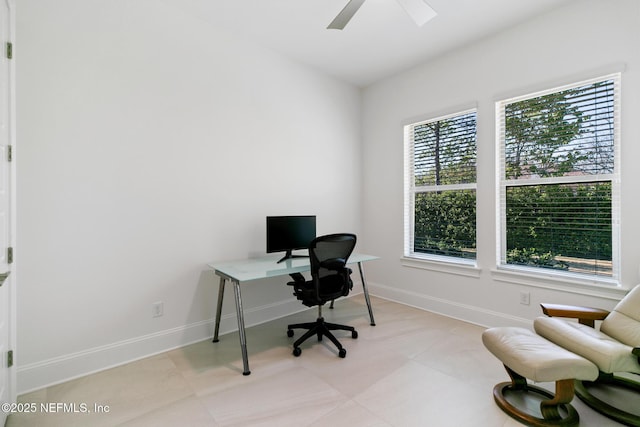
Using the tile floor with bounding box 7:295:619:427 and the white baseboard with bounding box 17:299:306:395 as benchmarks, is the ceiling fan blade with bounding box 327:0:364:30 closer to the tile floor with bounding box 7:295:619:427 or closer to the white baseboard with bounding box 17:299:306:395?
the tile floor with bounding box 7:295:619:427

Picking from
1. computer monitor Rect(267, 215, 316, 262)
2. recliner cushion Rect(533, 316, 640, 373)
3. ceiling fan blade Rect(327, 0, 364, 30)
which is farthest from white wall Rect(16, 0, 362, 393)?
recliner cushion Rect(533, 316, 640, 373)

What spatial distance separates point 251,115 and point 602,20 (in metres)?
3.16

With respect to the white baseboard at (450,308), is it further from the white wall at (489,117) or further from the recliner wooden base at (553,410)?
the recliner wooden base at (553,410)

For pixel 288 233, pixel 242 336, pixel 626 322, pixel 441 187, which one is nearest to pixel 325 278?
pixel 288 233

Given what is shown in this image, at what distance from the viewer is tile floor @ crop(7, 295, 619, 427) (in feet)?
5.63

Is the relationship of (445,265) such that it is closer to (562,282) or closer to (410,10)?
(562,282)

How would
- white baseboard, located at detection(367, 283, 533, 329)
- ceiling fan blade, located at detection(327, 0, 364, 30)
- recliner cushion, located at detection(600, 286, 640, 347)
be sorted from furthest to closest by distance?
white baseboard, located at detection(367, 283, 533, 329)
ceiling fan blade, located at detection(327, 0, 364, 30)
recliner cushion, located at detection(600, 286, 640, 347)

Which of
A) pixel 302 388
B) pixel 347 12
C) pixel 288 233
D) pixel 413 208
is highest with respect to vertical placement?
pixel 347 12

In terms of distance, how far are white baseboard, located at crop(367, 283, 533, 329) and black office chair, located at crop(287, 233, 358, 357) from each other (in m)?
1.21

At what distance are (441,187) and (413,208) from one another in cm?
47

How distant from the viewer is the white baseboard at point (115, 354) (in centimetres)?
201

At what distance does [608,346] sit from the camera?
164 cm

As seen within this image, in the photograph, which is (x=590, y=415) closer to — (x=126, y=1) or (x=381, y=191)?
(x=381, y=191)

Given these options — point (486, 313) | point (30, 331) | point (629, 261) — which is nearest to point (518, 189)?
point (629, 261)
